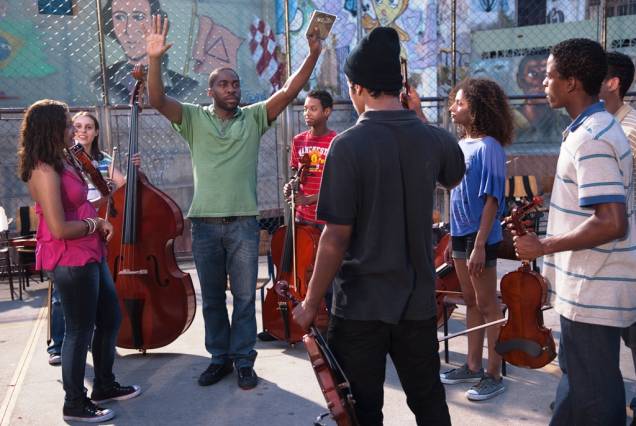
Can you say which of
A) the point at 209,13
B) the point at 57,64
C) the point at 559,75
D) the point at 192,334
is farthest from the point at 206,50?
the point at 559,75

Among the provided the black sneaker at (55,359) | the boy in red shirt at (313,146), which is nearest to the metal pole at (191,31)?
the boy in red shirt at (313,146)

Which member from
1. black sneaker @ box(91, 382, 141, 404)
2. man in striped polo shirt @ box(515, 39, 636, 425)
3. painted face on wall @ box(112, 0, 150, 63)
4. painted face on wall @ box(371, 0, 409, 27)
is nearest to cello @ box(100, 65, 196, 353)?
black sneaker @ box(91, 382, 141, 404)

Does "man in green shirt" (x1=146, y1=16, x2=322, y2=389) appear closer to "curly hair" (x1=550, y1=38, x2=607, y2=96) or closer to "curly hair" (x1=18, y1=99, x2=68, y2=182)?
"curly hair" (x1=18, y1=99, x2=68, y2=182)

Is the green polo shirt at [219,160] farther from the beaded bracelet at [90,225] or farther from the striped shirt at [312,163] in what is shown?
the striped shirt at [312,163]

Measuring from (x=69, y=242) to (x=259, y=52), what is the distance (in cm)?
1208

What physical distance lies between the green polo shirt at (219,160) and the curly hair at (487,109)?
1308 millimetres

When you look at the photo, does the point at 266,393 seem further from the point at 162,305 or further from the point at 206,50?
the point at 206,50

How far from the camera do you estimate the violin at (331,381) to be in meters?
2.28

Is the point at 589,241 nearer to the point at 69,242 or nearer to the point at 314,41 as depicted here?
the point at 314,41

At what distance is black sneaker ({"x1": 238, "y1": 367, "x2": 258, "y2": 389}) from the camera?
12.7 feet

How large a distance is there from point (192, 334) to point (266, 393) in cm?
131

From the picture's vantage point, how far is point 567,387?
2.47 meters

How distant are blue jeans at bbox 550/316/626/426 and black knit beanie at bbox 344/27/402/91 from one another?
111 cm

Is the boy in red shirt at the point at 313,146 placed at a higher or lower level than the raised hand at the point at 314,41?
lower
